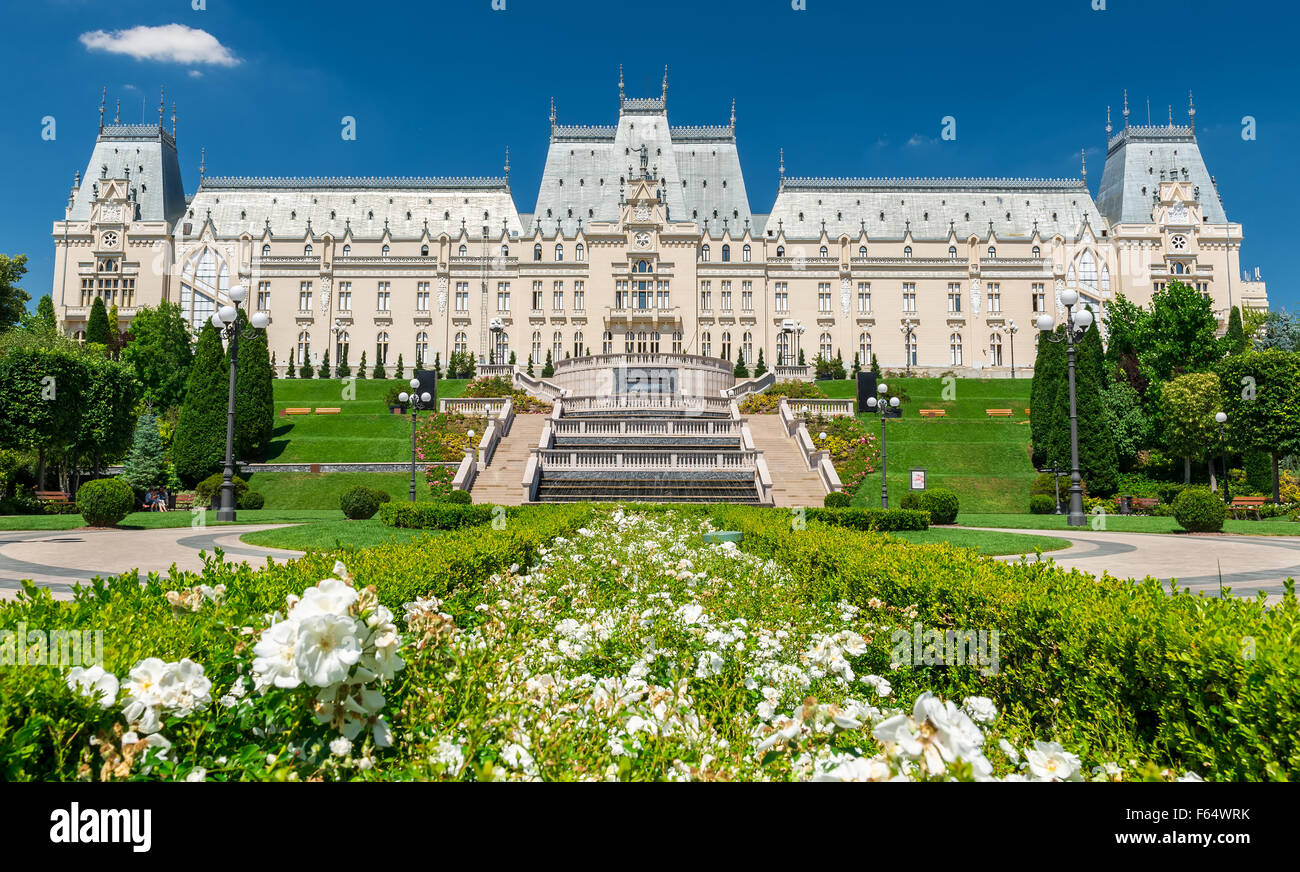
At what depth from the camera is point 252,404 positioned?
124 feet

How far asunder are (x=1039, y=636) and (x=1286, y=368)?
1432 inches

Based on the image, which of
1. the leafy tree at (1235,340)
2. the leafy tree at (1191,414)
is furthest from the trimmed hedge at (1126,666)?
the leafy tree at (1235,340)

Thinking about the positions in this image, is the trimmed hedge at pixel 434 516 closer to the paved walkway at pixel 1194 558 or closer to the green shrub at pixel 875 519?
the green shrub at pixel 875 519

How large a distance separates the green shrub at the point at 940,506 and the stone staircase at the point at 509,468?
46.0 feet

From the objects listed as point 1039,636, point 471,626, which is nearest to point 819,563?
point 1039,636

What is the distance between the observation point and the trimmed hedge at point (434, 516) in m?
18.5

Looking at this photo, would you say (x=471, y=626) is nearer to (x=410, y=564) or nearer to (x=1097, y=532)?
(x=410, y=564)

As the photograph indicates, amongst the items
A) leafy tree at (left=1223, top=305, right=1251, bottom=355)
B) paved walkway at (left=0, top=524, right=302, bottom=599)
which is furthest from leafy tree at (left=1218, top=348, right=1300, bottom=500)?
paved walkway at (left=0, top=524, right=302, bottom=599)

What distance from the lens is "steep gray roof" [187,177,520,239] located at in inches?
2931

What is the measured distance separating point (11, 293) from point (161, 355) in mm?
16719

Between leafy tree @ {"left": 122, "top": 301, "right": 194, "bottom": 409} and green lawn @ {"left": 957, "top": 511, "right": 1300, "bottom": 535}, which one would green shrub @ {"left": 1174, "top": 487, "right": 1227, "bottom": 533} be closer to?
green lawn @ {"left": 957, "top": 511, "right": 1300, "bottom": 535}

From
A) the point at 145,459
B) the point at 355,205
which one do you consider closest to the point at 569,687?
the point at 145,459

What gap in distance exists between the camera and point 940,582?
6.11 meters

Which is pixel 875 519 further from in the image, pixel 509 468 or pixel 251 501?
pixel 251 501
